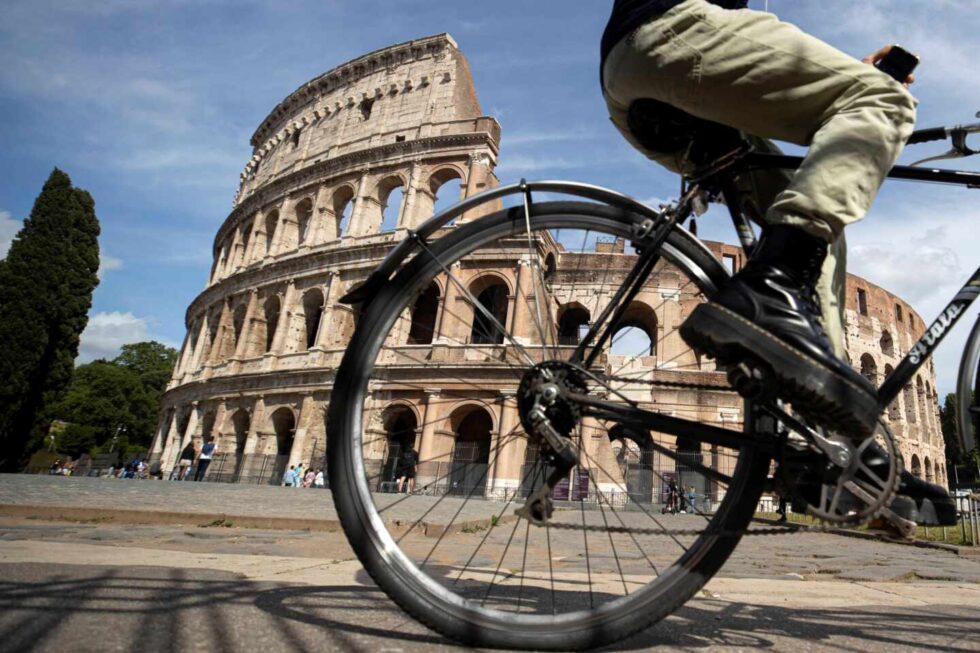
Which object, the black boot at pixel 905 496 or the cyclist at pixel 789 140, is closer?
the cyclist at pixel 789 140

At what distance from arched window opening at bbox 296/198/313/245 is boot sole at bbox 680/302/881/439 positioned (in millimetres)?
27174

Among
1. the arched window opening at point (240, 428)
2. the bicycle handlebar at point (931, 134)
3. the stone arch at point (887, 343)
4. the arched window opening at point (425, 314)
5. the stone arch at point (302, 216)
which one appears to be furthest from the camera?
the stone arch at point (887, 343)

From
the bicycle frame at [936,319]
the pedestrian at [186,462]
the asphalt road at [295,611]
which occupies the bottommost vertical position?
the pedestrian at [186,462]

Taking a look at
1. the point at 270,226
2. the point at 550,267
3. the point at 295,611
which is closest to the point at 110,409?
the point at 270,226

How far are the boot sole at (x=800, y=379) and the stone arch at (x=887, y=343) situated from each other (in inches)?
1384

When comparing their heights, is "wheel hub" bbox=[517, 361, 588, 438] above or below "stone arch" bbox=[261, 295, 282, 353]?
below

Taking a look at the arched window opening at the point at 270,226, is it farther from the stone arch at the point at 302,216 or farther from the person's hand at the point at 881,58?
the person's hand at the point at 881,58

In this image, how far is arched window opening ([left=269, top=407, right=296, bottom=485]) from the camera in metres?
20.9

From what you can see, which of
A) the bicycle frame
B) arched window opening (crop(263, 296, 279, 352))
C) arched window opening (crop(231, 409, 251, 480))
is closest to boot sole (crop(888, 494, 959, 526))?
the bicycle frame

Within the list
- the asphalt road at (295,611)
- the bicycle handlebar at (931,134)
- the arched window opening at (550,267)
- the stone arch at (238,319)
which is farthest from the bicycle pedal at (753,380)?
the stone arch at (238,319)

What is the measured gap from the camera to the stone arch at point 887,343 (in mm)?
29875

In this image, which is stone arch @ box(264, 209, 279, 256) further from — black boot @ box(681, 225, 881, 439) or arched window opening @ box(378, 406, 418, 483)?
black boot @ box(681, 225, 881, 439)

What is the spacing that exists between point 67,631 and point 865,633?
1839 mm

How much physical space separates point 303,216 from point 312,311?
19.3ft
